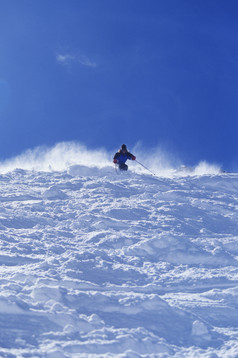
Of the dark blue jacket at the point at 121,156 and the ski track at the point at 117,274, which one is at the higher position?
the dark blue jacket at the point at 121,156

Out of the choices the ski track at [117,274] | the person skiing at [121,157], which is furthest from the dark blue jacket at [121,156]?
the ski track at [117,274]

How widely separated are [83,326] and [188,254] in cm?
439

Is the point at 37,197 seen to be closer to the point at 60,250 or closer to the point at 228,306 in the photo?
the point at 60,250

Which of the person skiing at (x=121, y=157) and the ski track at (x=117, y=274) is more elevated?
the person skiing at (x=121, y=157)

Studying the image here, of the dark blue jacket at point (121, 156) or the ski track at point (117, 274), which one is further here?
the dark blue jacket at point (121, 156)

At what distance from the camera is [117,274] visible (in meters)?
9.55

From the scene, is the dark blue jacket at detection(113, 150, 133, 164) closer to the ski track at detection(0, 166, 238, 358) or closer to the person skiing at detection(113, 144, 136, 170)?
the person skiing at detection(113, 144, 136, 170)

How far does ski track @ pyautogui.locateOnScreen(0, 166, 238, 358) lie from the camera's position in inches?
281

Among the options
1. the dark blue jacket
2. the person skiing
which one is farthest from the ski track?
the dark blue jacket

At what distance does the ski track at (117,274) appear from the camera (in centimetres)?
714

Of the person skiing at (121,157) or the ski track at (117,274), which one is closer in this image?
the ski track at (117,274)

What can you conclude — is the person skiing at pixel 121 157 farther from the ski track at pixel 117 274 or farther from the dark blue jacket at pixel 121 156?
the ski track at pixel 117 274

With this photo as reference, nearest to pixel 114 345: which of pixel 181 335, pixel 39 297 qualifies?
pixel 181 335

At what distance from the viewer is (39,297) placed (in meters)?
8.10
